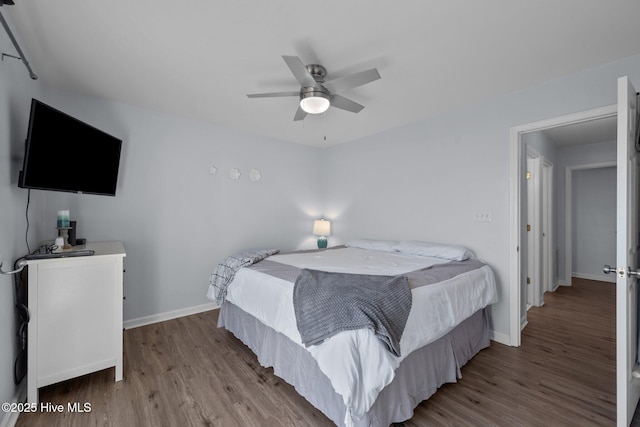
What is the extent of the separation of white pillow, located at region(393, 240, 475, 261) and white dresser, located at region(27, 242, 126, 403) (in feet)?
8.98

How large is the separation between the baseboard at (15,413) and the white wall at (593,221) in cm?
741

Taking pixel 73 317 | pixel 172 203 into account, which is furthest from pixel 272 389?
pixel 172 203

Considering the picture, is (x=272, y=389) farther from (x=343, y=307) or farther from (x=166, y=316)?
(x=166, y=316)

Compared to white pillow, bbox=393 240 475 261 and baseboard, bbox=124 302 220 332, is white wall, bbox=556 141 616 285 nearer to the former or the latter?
white pillow, bbox=393 240 475 261

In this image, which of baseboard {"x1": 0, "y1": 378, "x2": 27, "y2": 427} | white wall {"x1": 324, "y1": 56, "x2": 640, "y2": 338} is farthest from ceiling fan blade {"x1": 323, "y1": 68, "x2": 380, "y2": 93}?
baseboard {"x1": 0, "y1": 378, "x2": 27, "y2": 427}

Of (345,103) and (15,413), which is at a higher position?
(345,103)

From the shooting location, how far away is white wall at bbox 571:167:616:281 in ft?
15.7

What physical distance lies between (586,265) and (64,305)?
7.41m

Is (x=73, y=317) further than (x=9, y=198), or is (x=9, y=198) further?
(x=73, y=317)

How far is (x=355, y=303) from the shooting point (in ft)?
4.99

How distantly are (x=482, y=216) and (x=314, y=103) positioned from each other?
2082 mm

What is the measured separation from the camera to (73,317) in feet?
6.04

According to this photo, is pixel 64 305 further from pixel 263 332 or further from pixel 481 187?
pixel 481 187

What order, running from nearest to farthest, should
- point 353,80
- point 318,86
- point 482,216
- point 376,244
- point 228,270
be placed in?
point 353,80, point 318,86, point 228,270, point 482,216, point 376,244
